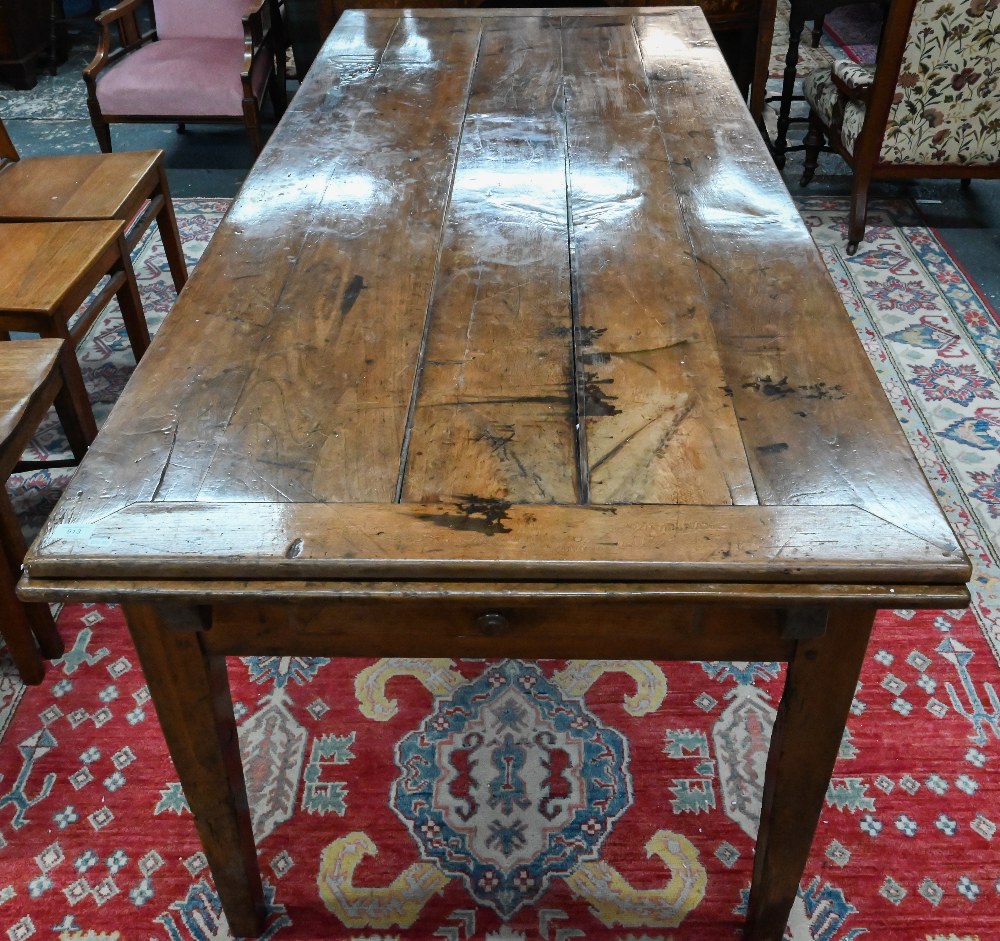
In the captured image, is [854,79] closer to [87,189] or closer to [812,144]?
[812,144]

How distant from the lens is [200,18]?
3850 millimetres

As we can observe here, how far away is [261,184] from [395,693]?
3.21 feet

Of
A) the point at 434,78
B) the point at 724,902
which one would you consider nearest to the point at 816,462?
the point at 724,902

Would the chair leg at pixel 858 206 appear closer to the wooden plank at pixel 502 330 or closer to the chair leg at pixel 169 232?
the wooden plank at pixel 502 330

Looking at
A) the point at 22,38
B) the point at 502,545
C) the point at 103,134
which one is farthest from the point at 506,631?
the point at 22,38

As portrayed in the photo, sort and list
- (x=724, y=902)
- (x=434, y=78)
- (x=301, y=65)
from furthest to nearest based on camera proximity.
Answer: (x=301, y=65) → (x=434, y=78) → (x=724, y=902)

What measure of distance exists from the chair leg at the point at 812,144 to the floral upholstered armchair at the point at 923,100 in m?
0.25

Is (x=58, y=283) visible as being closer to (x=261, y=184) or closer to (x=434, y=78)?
(x=261, y=184)

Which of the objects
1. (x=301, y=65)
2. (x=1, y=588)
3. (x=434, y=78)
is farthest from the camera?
(x=301, y=65)

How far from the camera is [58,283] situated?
6.70 ft

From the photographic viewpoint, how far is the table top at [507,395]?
959mm

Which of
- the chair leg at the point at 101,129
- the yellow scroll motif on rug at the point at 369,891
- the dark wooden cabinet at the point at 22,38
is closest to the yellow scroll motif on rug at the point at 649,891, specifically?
the yellow scroll motif on rug at the point at 369,891

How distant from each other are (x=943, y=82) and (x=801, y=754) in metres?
2.61

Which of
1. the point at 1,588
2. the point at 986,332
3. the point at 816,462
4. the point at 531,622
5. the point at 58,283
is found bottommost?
the point at 986,332
